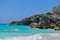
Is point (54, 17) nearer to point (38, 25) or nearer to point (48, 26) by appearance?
point (48, 26)

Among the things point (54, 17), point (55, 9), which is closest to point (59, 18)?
point (54, 17)

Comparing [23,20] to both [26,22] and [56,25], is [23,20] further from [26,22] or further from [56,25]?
[56,25]

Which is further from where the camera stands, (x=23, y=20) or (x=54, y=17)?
(x=23, y=20)

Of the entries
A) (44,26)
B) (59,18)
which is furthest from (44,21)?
(59,18)

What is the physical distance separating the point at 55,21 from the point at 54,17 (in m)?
1.83

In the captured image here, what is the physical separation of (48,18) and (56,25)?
4.84 metres

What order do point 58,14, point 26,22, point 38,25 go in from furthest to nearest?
point 26,22 < point 38,25 < point 58,14

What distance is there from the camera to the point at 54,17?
51.8 meters

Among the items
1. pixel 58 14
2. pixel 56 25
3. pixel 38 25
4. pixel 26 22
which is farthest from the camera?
pixel 26 22

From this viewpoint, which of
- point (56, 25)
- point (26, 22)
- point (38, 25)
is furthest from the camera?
point (26, 22)

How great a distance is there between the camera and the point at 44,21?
2189 inches

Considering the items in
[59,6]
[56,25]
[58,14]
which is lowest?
[56,25]

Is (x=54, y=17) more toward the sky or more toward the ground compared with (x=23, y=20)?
more toward the ground

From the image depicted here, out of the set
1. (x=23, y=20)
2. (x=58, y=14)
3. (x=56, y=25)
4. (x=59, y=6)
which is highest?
(x=23, y=20)
